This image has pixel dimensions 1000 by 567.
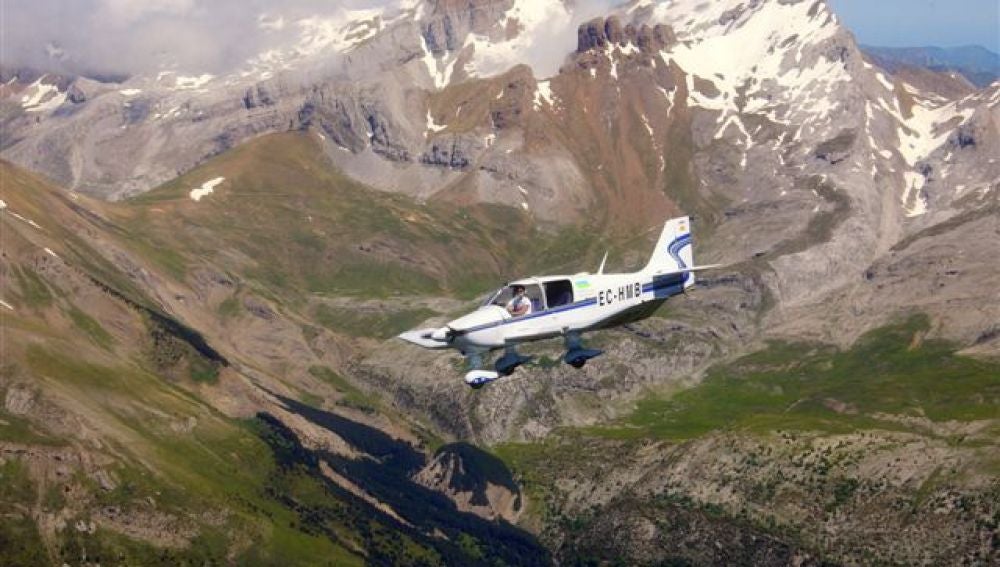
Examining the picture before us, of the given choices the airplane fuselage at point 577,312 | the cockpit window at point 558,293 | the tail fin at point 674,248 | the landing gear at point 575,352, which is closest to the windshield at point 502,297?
the airplane fuselage at point 577,312

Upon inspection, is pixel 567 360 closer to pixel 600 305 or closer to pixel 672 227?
pixel 600 305

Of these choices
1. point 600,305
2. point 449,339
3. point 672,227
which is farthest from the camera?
point 672,227

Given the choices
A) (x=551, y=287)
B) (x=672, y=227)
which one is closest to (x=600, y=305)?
(x=551, y=287)

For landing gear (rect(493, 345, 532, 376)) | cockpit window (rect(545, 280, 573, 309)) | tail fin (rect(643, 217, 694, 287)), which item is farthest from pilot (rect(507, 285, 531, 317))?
tail fin (rect(643, 217, 694, 287))

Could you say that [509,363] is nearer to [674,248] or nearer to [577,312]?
[577,312]

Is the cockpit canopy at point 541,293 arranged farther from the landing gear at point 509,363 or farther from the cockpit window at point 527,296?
the landing gear at point 509,363

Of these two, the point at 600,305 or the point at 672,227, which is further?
the point at 672,227

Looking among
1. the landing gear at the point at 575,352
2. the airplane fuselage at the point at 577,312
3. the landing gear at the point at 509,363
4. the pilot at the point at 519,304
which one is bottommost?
the landing gear at the point at 575,352
